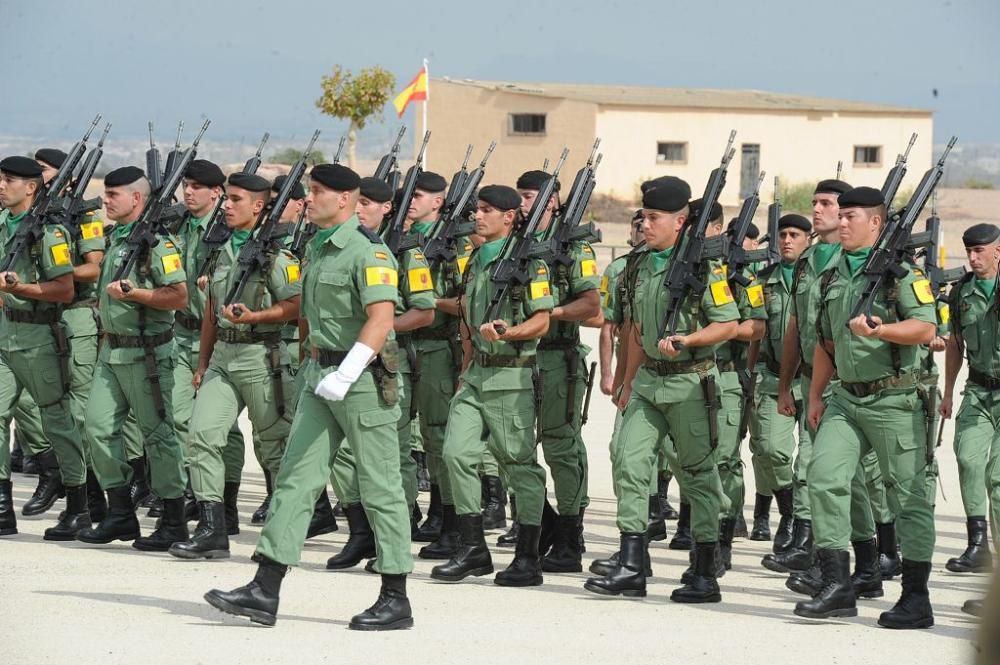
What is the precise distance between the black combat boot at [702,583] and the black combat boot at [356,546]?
71.8 inches

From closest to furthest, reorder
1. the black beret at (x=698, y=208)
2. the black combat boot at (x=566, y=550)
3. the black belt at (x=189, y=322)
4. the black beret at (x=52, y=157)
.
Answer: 1. the black beret at (x=698, y=208)
2. the black combat boot at (x=566, y=550)
3. the black belt at (x=189, y=322)
4. the black beret at (x=52, y=157)

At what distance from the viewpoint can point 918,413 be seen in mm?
7285

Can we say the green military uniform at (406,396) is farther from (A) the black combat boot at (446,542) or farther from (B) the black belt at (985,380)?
(B) the black belt at (985,380)

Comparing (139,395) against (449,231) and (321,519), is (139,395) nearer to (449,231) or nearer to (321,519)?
(321,519)

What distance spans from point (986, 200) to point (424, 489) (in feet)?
167

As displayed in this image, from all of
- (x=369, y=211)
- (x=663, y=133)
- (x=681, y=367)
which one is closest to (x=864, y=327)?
(x=681, y=367)

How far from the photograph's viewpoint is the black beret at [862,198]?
24.7 feet

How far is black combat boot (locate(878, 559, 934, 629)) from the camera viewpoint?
7.10 m

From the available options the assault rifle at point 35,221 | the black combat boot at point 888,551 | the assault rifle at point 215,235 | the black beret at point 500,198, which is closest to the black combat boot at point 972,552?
the black combat boot at point 888,551

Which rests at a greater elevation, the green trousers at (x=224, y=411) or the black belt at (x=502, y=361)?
the black belt at (x=502, y=361)

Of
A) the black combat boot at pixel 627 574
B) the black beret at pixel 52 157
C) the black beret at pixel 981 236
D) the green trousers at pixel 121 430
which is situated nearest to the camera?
the black combat boot at pixel 627 574

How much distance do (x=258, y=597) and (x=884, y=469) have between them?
2.97 metres

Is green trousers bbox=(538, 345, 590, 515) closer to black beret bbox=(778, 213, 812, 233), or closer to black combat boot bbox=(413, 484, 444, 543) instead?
black combat boot bbox=(413, 484, 444, 543)

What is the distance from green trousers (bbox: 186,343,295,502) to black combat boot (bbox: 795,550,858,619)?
3.14 meters
